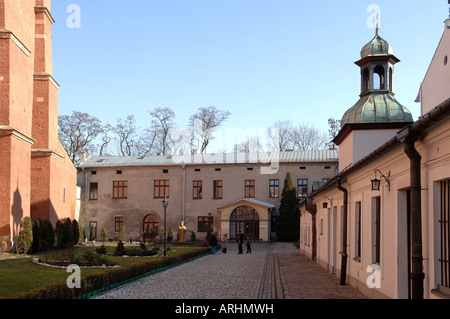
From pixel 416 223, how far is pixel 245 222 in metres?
37.0

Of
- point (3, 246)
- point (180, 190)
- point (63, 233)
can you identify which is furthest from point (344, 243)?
point (180, 190)

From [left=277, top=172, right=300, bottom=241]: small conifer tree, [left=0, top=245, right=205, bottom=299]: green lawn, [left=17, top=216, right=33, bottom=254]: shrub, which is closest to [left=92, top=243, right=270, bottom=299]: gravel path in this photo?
[left=0, top=245, right=205, bottom=299]: green lawn

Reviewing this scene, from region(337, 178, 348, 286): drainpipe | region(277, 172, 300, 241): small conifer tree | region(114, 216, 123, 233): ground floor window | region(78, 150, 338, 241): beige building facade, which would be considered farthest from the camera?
region(114, 216, 123, 233): ground floor window

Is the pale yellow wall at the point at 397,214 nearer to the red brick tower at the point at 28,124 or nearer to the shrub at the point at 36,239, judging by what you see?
the red brick tower at the point at 28,124

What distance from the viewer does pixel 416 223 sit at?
709 cm

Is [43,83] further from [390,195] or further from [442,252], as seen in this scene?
[442,252]

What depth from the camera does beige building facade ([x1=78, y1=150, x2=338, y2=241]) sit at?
44.2m

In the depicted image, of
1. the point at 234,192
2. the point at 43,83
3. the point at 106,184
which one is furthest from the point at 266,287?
the point at 106,184

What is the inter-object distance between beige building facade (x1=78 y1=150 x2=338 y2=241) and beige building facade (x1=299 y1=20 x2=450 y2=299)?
2733 centimetres

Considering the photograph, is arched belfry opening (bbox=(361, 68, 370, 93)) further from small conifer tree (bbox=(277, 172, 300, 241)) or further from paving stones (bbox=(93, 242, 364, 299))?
small conifer tree (bbox=(277, 172, 300, 241))

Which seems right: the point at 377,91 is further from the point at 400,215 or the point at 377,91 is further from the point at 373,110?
the point at 400,215

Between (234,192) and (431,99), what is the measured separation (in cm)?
2789

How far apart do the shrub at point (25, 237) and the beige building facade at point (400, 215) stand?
13881 millimetres

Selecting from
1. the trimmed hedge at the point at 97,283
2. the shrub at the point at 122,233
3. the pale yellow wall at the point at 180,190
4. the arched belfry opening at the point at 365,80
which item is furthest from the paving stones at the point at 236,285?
the shrub at the point at 122,233
